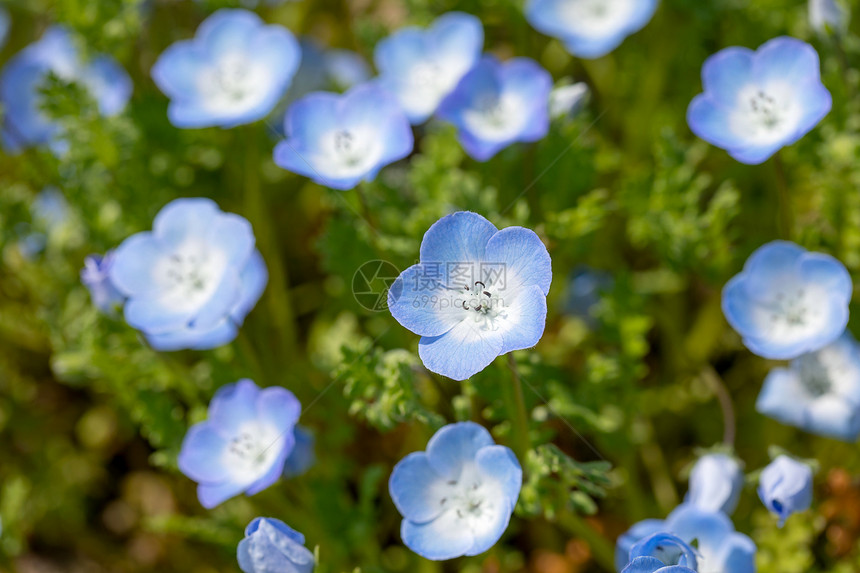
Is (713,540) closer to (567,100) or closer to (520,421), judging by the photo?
(520,421)

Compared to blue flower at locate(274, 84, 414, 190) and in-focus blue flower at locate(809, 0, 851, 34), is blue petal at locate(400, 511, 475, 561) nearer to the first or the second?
blue flower at locate(274, 84, 414, 190)

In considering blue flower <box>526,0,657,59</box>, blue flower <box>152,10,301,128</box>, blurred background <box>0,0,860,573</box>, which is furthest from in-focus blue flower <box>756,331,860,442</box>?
blue flower <box>152,10,301,128</box>

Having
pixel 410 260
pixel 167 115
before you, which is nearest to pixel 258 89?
pixel 167 115

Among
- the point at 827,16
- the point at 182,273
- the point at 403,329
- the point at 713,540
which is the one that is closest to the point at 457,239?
the point at 403,329

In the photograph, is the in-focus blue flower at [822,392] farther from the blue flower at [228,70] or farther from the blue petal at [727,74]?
the blue flower at [228,70]

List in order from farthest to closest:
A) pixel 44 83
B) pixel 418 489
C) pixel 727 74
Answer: pixel 44 83
pixel 727 74
pixel 418 489

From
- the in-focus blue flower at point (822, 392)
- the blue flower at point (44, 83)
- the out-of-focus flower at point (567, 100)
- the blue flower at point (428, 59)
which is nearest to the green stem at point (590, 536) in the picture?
the in-focus blue flower at point (822, 392)
